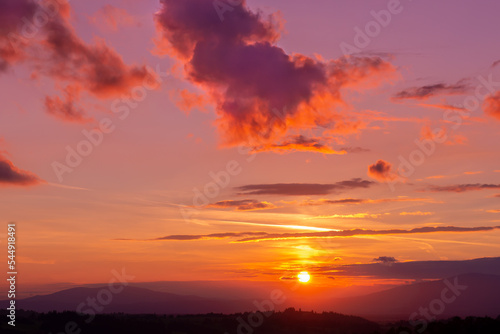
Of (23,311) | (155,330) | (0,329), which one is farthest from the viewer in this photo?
(23,311)

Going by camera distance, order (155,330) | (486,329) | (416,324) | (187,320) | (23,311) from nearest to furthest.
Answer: (486,329)
(416,324)
(155,330)
(187,320)
(23,311)

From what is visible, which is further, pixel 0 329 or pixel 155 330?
pixel 155 330

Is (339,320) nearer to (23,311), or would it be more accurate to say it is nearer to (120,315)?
(120,315)

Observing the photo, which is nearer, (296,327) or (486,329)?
(486,329)

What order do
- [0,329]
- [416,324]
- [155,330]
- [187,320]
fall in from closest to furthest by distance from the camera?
[416,324], [0,329], [155,330], [187,320]

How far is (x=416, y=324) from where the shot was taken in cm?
7188

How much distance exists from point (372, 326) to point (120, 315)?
179 feet

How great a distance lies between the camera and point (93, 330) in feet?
328

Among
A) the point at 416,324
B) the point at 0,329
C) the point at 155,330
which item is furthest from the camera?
the point at 155,330

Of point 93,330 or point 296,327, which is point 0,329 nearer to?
point 93,330

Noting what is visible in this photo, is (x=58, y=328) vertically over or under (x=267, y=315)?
under

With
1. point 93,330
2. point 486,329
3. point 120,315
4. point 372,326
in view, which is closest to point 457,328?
point 486,329

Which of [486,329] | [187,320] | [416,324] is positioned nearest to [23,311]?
[187,320]

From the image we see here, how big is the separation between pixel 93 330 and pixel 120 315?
1961 centimetres
